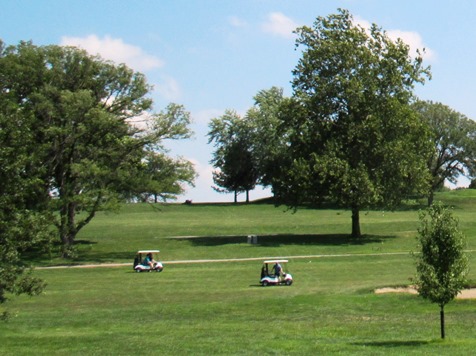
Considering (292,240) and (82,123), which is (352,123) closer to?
(292,240)

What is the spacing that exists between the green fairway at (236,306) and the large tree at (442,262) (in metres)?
1.44

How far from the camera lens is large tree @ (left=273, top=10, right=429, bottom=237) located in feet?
203

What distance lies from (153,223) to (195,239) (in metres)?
15.1

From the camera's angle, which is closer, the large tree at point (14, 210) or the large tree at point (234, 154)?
the large tree at point (14, 210)

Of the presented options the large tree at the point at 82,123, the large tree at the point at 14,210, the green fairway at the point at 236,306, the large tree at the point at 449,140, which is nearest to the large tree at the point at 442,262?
the green fairway at the point at 236,306

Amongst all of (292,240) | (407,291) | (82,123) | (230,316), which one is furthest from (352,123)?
(230,316)

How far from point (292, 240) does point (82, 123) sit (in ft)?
61.9

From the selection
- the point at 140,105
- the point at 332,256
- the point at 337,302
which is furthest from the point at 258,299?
the point at 140,105

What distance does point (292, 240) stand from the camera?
6341 cm

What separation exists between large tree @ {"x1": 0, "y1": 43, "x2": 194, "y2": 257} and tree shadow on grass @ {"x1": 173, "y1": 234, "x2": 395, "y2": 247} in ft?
28.6

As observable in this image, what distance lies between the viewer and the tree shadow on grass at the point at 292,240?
61.6 m

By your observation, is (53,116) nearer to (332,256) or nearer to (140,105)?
(140,105)

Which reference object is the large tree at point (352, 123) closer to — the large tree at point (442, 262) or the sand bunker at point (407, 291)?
the sand bunker at point (407, 291)

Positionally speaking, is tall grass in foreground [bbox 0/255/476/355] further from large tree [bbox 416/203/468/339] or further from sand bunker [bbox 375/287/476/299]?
large tree [bbox 416/203/468/339]
